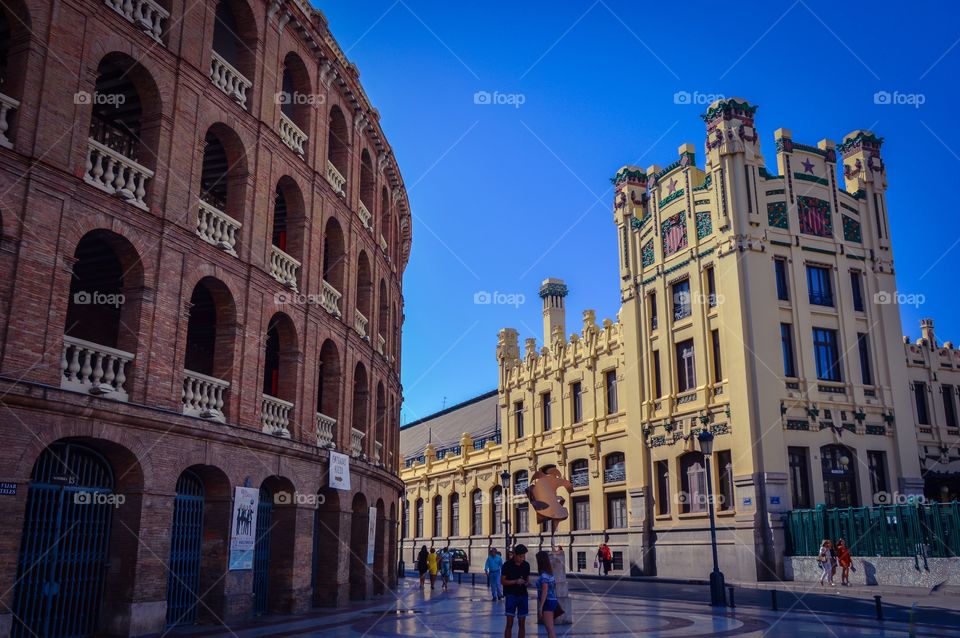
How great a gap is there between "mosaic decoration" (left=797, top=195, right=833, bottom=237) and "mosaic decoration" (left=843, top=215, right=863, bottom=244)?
0.99 metres

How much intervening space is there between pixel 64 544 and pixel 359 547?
11713 millimetres

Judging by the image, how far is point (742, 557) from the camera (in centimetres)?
3291

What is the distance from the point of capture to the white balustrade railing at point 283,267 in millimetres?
20406

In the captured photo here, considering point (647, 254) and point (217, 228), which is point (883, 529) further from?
point (217, 228)

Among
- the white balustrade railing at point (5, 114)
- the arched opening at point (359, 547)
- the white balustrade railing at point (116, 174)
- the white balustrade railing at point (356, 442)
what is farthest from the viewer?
the arched opening at point (359, 547)

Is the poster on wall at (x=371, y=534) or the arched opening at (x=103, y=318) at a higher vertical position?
the arched opening at (x=103, y=318)

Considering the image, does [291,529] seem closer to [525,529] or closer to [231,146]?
[231,146]

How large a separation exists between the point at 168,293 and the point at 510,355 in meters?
39.5

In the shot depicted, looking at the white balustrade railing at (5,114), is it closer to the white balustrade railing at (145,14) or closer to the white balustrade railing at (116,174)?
the white balustrade railing at (116,174)

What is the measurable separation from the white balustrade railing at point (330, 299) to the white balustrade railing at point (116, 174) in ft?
23.0

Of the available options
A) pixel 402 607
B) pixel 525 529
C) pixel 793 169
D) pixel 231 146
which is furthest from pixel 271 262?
pixel 525 529

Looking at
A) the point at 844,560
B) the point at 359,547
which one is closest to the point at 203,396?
the point at 359,547

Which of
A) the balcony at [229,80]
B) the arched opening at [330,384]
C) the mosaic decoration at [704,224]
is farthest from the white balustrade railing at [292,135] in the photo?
the mosaic decoration at [704,224]

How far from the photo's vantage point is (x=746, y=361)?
33938 millimetres
